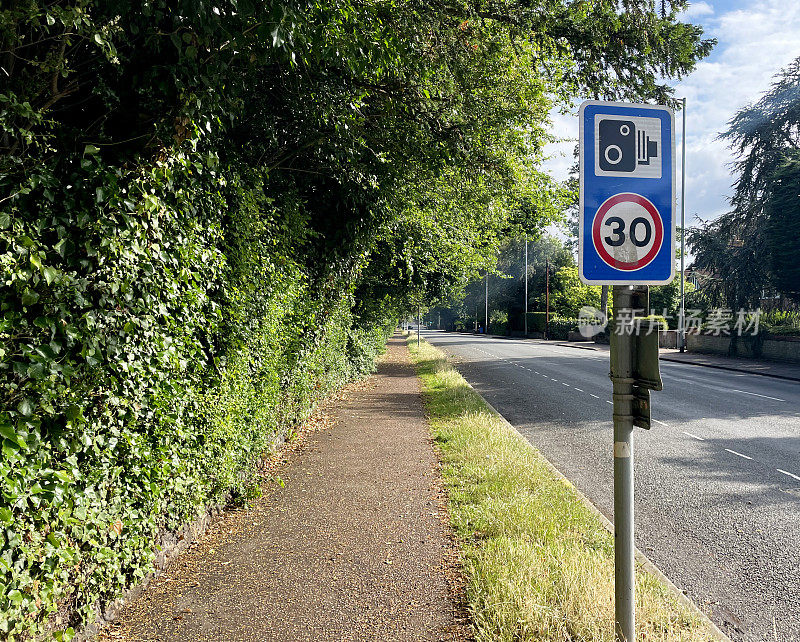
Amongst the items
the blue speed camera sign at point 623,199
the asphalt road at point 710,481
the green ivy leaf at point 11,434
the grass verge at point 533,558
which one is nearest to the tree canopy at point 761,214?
the asphalt road at point 710,481

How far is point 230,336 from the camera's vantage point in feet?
16.0

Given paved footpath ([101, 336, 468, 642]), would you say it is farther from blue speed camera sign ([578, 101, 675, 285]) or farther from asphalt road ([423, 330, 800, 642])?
blue speed camera sign ([578, 101, 675, 285])

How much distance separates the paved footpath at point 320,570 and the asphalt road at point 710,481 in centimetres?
194

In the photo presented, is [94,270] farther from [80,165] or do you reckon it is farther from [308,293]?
[308,293]

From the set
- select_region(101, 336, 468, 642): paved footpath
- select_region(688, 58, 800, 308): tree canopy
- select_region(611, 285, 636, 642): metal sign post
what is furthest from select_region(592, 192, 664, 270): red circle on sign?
select_region(688, 58, 800, 308): tree canopy

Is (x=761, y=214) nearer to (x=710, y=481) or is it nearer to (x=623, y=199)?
(x=710, y=481)

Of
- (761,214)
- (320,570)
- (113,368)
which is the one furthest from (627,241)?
(761,214)

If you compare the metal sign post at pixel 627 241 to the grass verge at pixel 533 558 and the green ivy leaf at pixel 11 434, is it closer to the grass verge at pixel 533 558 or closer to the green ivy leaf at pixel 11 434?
the grass verge at pixel 533 558

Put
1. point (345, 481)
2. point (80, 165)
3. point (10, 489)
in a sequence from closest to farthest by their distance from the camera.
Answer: point (10, 489)
point (80, 165)
point (345, 481)

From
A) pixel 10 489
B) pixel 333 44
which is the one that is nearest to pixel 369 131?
pixel 333 44

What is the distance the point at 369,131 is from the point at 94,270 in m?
5.34

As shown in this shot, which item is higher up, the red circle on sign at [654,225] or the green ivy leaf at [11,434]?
the red circle on sign at [654,225]

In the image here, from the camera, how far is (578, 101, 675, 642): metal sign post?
9.80 feet

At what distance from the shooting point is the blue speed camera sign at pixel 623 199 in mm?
2982
